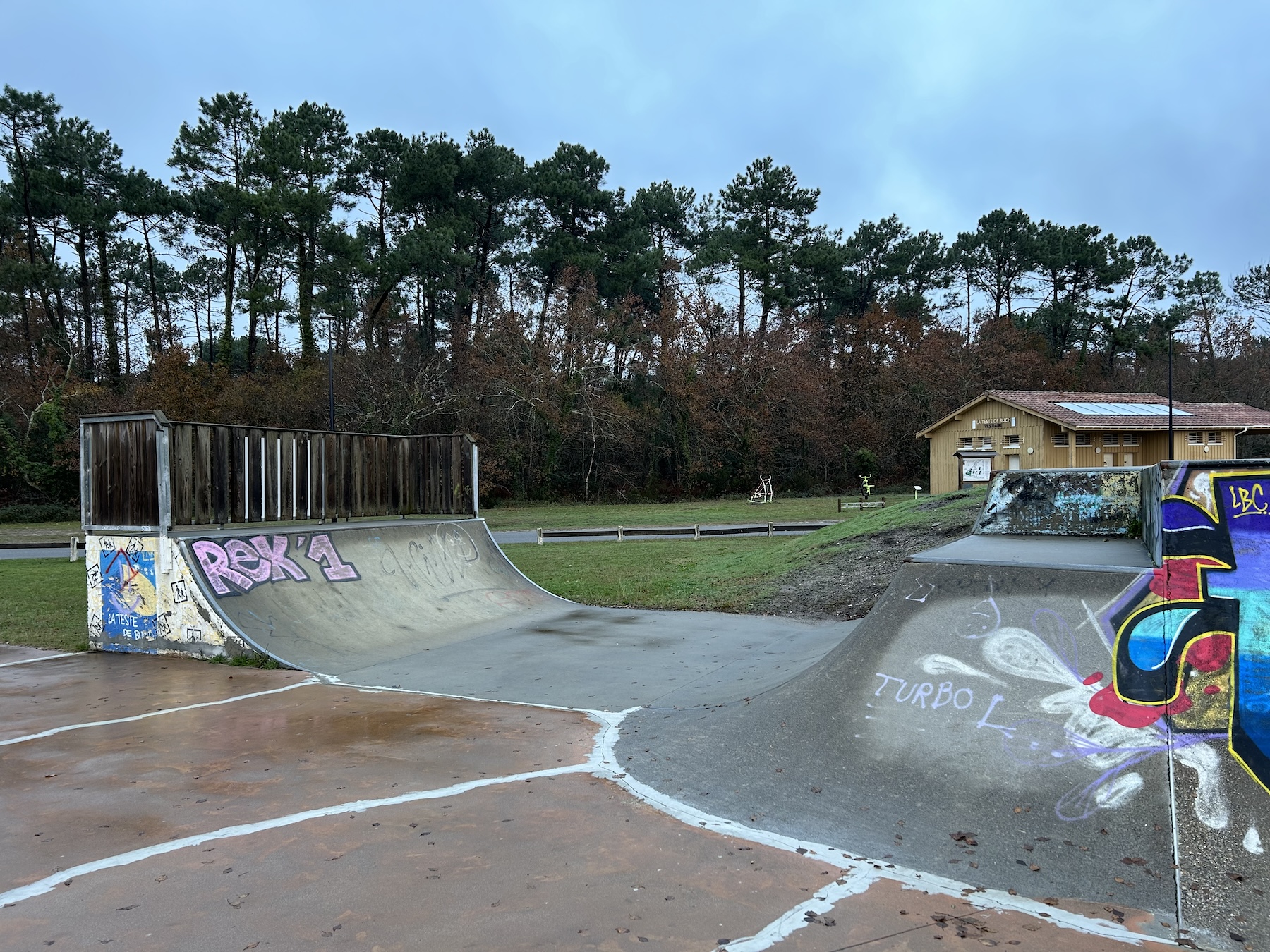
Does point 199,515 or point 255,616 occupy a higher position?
point 199,515

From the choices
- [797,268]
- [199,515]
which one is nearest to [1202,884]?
[199,515]

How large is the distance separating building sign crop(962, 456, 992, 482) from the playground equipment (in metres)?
9.06

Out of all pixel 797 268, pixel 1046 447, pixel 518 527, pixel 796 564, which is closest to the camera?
pixel 796 564

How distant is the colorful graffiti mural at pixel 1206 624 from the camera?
399 centimetres

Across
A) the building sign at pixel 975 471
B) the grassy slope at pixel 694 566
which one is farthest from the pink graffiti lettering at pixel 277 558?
the building sign at pixel 975 471

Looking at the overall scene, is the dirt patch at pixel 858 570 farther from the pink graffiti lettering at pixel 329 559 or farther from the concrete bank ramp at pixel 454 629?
the pink graffiti lettering at pixel 329 559

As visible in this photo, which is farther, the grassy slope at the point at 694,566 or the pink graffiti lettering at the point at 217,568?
the grassy slope at the point at 694,566

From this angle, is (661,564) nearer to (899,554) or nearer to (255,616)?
(899,554)

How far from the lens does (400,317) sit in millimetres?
41062

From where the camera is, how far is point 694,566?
1638cm

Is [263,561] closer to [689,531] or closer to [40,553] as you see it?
[689,531]

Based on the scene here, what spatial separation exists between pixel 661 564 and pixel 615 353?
2796 cm

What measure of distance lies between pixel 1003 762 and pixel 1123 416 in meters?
35.0

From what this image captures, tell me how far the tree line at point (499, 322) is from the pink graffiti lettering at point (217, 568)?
2660 centimetres
